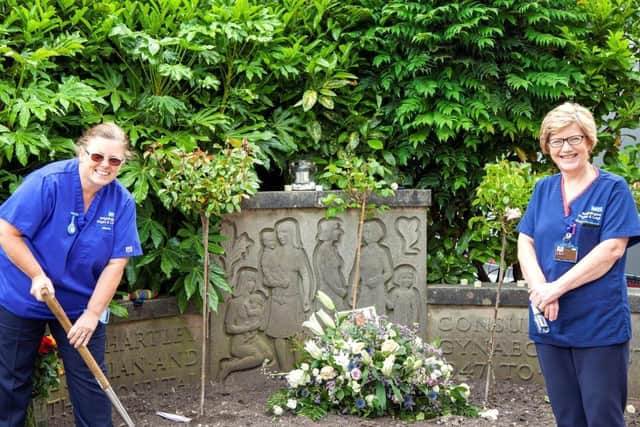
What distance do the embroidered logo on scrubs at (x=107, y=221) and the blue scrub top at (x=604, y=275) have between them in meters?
1.76

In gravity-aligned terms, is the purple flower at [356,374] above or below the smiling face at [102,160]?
below

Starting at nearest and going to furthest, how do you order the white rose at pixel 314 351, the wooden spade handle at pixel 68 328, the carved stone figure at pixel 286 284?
the wooden spade handle at pixel 68 328 < the white rose at pixel 314 351 < the carved stone figure at pixel 286 284

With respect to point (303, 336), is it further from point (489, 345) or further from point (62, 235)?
point (62, 235)

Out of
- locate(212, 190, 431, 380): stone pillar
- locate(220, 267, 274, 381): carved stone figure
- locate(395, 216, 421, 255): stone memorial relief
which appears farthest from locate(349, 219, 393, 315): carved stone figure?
locate(220, 267, 274, 381): carved stone figure

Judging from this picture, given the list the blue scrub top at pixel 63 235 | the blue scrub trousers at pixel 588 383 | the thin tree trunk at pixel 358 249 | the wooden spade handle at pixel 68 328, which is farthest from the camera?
the thin tree trunk at pixel 358 249

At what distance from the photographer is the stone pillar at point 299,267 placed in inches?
204

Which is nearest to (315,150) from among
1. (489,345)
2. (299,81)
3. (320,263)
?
(299,81)

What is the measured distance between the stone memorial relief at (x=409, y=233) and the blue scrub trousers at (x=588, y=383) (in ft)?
7.64

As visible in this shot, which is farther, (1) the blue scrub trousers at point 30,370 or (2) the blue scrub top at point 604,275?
(1) the blue scrub trousers at point 30,370

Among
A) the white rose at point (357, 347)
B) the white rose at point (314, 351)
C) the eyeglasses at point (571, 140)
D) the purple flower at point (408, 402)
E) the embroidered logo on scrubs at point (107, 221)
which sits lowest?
the purple flower at point (408, 402)

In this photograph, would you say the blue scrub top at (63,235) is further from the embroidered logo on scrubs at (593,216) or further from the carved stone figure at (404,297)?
the carved stone figure at (404,297)

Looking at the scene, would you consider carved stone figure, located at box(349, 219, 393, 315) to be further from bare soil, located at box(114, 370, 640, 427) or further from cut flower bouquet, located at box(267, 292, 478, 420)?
bare soil, located at box(114, 370, 640, 427)

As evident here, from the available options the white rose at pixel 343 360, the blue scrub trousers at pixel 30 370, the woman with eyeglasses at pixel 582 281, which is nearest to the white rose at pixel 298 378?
the white rose at pixel 343 360

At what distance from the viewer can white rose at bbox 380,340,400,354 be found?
439 cm
